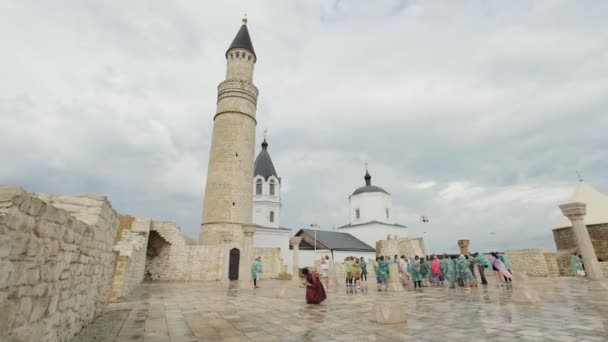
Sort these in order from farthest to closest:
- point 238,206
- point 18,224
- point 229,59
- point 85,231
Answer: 1. point 229,59
2. point 238,206
3. point 85,231
4. point 18,224

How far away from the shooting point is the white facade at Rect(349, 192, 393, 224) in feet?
158

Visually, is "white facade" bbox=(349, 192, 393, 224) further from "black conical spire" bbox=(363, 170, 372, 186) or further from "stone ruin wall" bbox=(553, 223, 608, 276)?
"stone ruin wall" bbox=(553, 223, 608, 276)

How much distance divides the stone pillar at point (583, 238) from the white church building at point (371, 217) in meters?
34.3

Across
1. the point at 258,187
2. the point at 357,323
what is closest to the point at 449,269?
the point at 357,323

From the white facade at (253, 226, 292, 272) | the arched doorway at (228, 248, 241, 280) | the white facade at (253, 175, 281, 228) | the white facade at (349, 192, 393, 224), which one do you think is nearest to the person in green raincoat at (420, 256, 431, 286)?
the arched doorway at (228, 248, 241, 280)

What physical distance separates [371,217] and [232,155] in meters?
29.9

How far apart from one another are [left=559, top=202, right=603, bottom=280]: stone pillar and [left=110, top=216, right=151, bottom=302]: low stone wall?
17.2m

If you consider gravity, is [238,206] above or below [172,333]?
above

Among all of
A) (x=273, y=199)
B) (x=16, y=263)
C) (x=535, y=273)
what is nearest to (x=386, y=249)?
(x=273, y=199)

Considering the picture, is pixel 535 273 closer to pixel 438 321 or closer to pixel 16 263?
pixel 438 321

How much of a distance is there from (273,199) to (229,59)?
57.6ft

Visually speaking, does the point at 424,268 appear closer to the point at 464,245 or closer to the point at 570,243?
the point at 464,245

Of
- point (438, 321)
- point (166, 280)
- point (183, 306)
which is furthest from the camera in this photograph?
point (166, 280)

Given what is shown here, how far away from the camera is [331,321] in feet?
19.9
